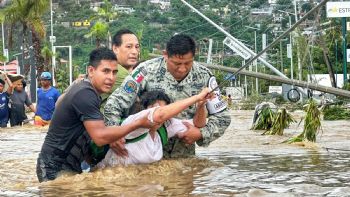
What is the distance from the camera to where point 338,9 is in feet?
148

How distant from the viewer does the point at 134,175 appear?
22.7 feet

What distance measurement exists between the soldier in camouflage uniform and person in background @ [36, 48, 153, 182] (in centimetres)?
42

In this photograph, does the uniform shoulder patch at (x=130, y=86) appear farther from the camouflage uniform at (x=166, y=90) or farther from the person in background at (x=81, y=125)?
the person in background at (x=81, y=125)

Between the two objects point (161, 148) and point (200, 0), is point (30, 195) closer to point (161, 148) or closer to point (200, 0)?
point (161, 148)

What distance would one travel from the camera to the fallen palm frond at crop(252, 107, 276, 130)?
16109mm

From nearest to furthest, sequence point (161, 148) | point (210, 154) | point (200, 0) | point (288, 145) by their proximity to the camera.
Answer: point (161, 148) → point (210, 154) → point (288, 145) → point (200, 0)

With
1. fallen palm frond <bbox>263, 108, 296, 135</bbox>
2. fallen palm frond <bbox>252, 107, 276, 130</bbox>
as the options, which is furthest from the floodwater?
fallen palm frond <bbox>252, 107, 276, 130</bbox>

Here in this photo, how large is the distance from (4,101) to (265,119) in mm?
6609

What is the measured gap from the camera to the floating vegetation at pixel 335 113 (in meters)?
22.1

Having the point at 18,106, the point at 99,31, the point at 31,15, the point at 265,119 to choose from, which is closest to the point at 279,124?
the point at 265,119

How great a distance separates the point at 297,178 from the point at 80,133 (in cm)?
186

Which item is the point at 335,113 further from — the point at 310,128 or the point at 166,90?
the point at 166,90

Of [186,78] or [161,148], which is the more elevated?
[186,78]

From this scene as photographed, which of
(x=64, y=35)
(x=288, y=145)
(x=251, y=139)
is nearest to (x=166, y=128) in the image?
(x=288, y=145)
